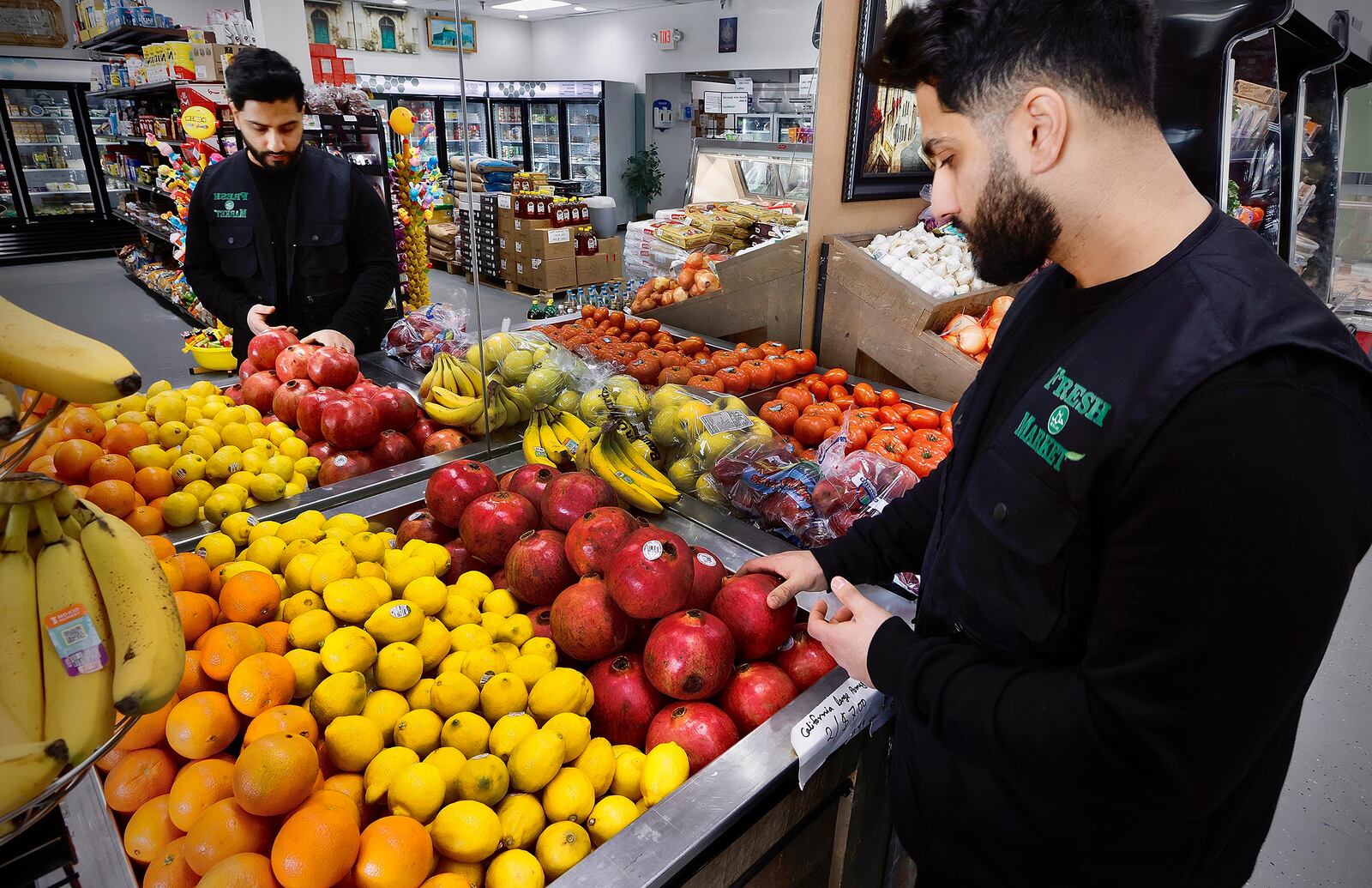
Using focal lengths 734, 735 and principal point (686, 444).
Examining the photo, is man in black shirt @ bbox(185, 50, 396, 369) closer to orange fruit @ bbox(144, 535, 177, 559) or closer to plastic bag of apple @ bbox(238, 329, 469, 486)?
plastic bag of apple @ bbox(238, 329, 469, 486)

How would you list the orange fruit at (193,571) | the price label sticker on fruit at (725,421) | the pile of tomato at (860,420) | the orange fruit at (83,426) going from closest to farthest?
the orange fruit at (193,571)
the orange fruit at (83,426)
the price label sticker on fruit at (725,421)
the pile of tomato at (860,420)

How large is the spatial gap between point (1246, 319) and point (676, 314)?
3.24m

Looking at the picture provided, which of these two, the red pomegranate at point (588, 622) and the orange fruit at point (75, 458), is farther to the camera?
the orange fruit at point (75, 458)

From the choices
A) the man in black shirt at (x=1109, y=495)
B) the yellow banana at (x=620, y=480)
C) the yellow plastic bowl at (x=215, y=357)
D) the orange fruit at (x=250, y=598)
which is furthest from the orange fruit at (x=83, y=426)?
the yellow plastic bowl at (x=215, y=357)

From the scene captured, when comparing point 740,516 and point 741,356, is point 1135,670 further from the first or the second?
point 741,356

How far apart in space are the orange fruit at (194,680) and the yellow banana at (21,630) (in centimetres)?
51

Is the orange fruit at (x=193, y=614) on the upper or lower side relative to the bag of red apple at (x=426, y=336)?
upper

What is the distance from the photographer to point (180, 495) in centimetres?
168

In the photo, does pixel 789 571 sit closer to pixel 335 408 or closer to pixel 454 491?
pixel 454 491

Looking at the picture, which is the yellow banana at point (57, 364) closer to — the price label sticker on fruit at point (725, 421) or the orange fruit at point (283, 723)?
the orange fruit at point (283, 723)

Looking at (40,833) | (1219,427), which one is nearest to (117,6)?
(40,833)

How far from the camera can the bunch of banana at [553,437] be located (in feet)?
6.68

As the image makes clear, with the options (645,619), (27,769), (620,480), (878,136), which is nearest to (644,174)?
(878,136)

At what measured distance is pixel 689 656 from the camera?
48.2 inches
